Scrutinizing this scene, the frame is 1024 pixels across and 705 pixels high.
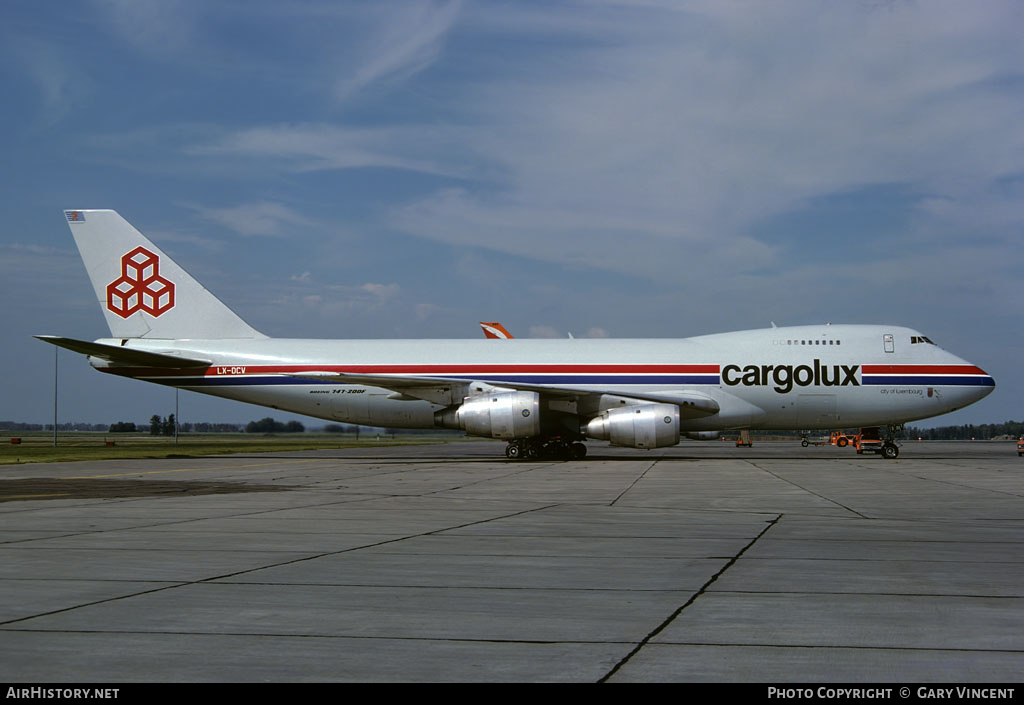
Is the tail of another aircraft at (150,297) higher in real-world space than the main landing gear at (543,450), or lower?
higher

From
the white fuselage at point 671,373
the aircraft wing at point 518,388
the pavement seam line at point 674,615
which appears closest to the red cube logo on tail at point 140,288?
the white fuselage at point 671,373

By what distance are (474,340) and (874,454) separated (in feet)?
52.1

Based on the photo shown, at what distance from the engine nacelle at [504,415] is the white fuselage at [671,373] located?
108cm

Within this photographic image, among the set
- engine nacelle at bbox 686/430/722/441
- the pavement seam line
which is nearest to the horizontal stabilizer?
engine nacelle at bbox 686/430/722/441

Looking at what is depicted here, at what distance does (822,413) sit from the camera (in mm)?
29672

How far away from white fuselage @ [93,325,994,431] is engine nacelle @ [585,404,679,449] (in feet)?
3.35

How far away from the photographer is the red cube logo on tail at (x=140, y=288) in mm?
31703

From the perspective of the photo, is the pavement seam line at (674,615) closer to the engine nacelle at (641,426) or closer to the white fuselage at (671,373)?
the engine nacelle at (641,426)

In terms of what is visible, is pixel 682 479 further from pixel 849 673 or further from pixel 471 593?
pixel 849 673

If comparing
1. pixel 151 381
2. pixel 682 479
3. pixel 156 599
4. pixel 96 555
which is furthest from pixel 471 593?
pixel 151 381

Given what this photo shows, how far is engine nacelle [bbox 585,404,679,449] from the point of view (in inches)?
1074

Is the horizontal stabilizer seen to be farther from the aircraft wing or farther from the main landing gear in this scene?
the main landing gear

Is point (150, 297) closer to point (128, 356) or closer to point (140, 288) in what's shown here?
point (140, 288)

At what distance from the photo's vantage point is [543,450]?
30453 millimetres
